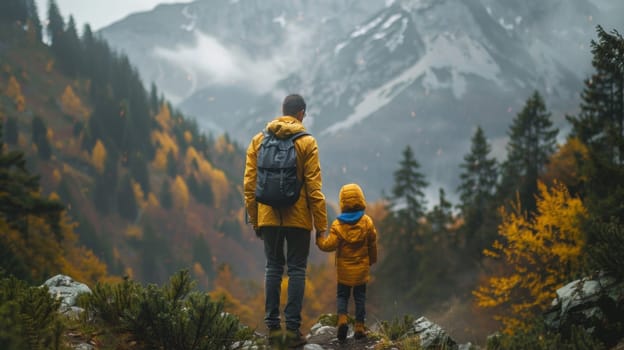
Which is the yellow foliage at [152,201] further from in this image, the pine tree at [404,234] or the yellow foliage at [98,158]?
the pine tree at [404,234]

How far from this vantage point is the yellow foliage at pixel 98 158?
12743 cm

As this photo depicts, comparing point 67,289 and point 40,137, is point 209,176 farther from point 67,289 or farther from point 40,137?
point 67,289

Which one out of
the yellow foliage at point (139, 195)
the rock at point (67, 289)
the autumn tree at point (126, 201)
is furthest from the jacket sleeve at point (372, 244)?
the yellow foliage at point (139, 195)

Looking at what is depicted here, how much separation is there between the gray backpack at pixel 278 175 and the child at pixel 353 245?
1141 mm

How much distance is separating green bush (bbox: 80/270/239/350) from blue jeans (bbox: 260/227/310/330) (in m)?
1.20

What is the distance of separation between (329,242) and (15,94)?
485ft

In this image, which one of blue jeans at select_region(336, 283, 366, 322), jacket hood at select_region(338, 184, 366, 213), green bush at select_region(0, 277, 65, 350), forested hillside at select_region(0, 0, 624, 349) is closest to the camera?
green bush at select_region(0, 277, 65, 350)

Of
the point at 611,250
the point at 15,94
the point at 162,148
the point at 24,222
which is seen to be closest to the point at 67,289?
the point at 611,250

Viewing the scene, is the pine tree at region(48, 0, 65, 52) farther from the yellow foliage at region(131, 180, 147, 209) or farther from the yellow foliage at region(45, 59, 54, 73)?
the yellow foliage at region(131, 180, 147, 209)

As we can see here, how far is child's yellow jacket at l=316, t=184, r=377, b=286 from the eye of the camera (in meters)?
6.59

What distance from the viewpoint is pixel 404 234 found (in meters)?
45.1

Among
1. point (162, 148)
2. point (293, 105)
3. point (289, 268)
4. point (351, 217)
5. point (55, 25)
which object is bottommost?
point (289, 268)

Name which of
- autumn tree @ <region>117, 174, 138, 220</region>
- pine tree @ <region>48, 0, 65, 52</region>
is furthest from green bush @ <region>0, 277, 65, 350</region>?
pine tree @ <region>48, 0, 65, 52</region>

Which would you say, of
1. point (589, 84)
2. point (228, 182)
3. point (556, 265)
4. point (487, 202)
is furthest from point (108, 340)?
point (228, 182)
